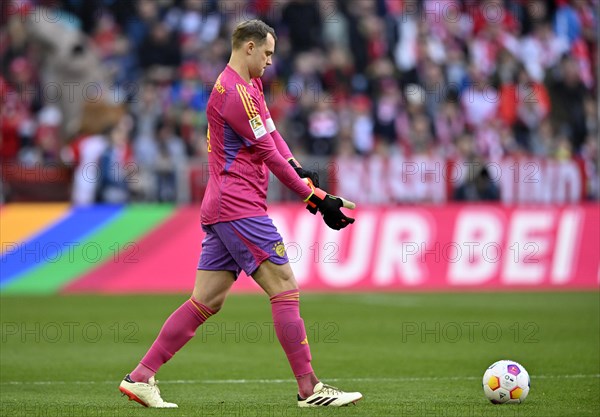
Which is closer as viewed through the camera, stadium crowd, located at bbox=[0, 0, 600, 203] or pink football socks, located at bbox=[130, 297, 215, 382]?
pink football socks, located at bbox=[130, 297, 215, 382]

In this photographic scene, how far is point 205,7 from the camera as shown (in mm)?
25047

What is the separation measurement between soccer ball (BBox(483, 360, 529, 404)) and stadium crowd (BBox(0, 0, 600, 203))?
12.4 meters

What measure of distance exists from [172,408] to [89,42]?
16.8m

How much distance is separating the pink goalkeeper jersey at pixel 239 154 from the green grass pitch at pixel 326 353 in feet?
4.61

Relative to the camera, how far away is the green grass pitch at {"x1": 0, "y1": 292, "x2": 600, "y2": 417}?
27.8 ft

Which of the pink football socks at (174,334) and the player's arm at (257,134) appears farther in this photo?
the pink football socks at (174,334)

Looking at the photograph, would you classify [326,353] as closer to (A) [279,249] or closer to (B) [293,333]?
(B) [293,333]

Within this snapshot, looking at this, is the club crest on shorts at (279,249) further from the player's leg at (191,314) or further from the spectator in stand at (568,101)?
the spectator in stand at (568,101)

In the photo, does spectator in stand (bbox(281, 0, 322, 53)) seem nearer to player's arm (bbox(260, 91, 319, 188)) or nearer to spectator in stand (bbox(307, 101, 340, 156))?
spectator in stand (bbox(307, 101, 340, 156))

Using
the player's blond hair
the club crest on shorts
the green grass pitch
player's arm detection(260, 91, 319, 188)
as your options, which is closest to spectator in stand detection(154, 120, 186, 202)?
the green grass pitch

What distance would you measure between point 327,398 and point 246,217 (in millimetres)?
1364

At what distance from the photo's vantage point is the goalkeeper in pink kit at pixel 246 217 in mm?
8109

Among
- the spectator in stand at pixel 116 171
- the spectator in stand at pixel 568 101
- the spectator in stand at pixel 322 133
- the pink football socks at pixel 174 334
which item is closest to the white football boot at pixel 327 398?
the pink football socks at pixel 174 334

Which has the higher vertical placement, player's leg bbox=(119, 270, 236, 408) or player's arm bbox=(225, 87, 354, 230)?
player's arm bbox=(225, 87, 354, 230)
